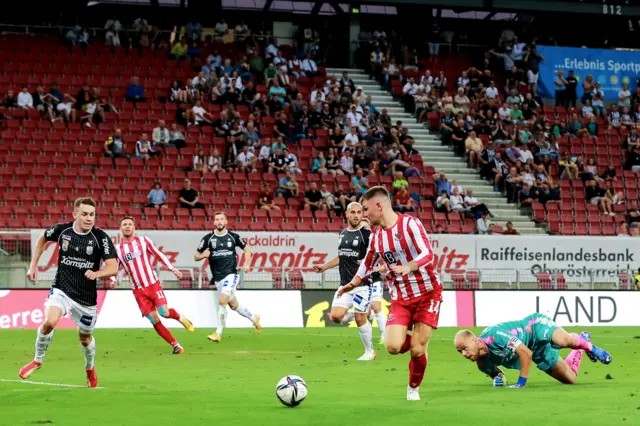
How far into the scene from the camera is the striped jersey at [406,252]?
1182 centimetres

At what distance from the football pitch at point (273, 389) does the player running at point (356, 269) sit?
19.4 inches

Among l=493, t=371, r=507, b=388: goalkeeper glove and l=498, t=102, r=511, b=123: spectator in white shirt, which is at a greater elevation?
l=498, t=102, r=511, b=123: spectator in white shirt

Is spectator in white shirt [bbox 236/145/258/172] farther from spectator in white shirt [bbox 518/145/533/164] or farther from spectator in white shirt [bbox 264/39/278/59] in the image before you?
spectator in white shirt [bbox 518/145/533/164]

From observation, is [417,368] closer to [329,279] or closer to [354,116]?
[329,279]

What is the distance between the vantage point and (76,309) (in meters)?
13.5

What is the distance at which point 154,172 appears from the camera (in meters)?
32.6

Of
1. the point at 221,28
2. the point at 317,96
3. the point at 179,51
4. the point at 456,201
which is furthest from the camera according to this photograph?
the point at 221,28

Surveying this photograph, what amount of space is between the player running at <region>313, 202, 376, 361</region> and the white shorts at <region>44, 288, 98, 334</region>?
489cm

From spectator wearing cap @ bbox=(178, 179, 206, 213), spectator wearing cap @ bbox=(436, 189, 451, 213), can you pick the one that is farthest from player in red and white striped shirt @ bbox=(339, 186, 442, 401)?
spectator wearing cap @ bbox=(436, 189, 451, 213)

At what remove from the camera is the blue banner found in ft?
144

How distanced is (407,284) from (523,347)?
6.31 ft

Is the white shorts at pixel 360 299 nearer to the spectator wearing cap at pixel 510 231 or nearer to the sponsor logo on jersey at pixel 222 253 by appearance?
the sponsor logo on jersey at pixel 222 253

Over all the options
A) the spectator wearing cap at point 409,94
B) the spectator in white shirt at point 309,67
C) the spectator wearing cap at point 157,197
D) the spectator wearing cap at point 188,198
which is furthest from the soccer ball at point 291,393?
the spectator wearing cap at point 409,94

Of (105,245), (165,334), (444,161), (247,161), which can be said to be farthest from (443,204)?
(105,245)
